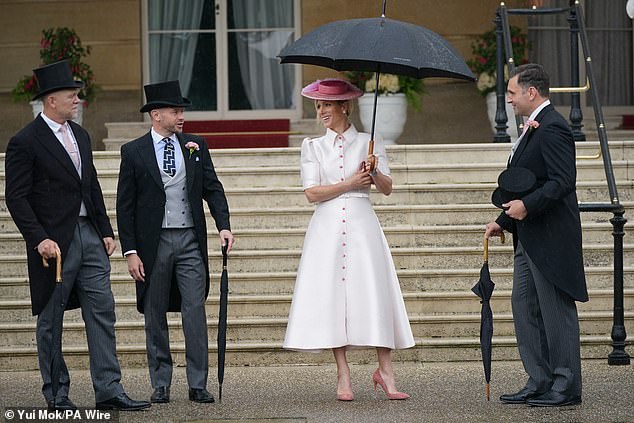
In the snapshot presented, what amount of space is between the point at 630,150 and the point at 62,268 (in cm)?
558

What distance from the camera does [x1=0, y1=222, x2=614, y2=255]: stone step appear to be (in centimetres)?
1055

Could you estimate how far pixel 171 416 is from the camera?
758 centimetres

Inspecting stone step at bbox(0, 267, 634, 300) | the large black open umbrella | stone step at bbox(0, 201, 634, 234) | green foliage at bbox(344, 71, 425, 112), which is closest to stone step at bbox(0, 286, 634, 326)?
stone step at bbox(0, 267, 634, 300)

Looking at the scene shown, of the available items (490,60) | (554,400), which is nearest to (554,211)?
(554,400)

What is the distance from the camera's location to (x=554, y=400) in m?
7.70

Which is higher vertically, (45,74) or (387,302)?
(45,74)

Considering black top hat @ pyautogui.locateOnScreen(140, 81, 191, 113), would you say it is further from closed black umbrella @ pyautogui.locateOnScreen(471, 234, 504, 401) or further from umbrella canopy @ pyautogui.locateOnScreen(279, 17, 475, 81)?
closed black umbrella @ pyautogui.locateOnScreen(471, 234, 504, 401)

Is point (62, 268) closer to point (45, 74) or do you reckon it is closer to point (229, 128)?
point (45, 74)

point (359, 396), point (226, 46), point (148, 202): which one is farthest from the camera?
point (226, 46)

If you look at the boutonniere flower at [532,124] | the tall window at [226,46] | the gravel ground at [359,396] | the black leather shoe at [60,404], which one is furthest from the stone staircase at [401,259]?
the tall window at [226,46]

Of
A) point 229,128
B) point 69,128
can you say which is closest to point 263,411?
point 69,128

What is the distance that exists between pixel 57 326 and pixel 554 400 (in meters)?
2.77

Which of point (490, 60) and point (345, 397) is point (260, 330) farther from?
point (490, 60)

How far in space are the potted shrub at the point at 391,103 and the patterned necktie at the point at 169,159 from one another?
497cm
